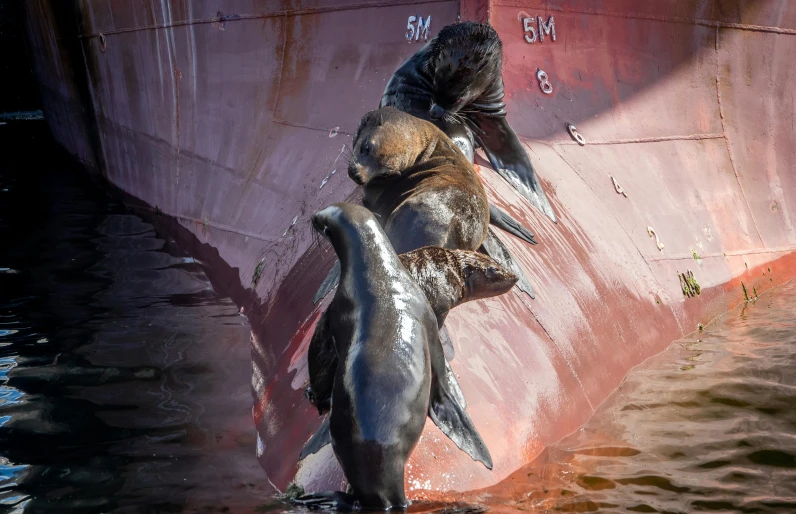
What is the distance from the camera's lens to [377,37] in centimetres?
516

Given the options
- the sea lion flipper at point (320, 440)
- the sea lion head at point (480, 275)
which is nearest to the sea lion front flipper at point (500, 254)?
the sea lion head at point (480, 275)

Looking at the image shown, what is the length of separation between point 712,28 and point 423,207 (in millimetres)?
4324

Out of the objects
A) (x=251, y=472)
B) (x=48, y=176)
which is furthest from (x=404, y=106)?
(x=48, y=176)

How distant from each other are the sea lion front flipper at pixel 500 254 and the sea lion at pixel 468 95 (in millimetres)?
646

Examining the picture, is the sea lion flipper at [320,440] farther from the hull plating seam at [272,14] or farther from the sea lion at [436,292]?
the hull plating seam at [272,14]

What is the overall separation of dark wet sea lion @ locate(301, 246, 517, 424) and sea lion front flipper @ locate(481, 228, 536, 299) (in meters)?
0.61

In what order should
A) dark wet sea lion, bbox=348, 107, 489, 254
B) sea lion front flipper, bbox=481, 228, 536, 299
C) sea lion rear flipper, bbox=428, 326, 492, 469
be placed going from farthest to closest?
sea lion front flipper, bbox=481, 228, 536, 299, dark wet sea lion, bbox=348, 107, 489, 254, sea lion rear flipper, bbox=428, 326, 492, 469

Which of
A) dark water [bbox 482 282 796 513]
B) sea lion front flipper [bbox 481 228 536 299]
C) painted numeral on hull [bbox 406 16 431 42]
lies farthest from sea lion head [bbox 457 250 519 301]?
painted numeral on hull [bbox 406 16 431 42]

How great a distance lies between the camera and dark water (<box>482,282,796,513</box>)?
308 centimetres

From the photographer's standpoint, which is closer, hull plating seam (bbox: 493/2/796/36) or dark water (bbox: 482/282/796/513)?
dark water (bbox: 482/282/796/513)

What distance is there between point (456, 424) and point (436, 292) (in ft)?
1.40

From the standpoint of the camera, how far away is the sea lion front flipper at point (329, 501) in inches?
97.7

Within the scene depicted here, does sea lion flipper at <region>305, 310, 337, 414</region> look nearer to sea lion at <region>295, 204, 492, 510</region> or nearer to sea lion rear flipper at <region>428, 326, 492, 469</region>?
sea lion at <region>295, 204, 492, 510</region>

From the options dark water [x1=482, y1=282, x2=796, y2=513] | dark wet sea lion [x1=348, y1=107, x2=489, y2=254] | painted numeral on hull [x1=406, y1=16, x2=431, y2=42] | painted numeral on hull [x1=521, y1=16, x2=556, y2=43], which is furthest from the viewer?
painted numeral on hull [x1=521, y1=16, x2=556, y2=43]
